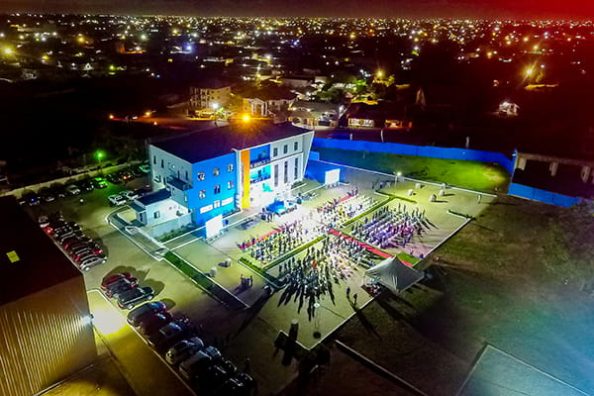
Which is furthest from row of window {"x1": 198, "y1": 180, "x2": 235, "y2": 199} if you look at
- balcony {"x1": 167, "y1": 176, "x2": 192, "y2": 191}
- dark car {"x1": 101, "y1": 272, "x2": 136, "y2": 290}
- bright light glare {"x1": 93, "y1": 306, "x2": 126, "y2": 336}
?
bright light glare {"x1": 93, "y1": 306, "x2": 126, "y2": 336}

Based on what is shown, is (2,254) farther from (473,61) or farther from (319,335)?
(473,61)

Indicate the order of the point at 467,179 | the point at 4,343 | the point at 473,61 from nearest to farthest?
the point at 4,343, the point at 467,179, the point at 473,61

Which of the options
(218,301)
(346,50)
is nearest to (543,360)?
(218,301)

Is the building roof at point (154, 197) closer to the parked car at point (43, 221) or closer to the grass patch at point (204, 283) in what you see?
the grass patch at point (204, 283)

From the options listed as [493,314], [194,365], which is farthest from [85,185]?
[493,314]

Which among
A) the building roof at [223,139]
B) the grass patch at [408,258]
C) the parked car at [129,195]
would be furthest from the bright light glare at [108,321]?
the grass patch at [408,258]

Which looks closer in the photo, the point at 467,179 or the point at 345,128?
the point at 467,179

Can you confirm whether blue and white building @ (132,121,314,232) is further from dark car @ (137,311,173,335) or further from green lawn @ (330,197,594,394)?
green lawn @ (330,197,594,394)
